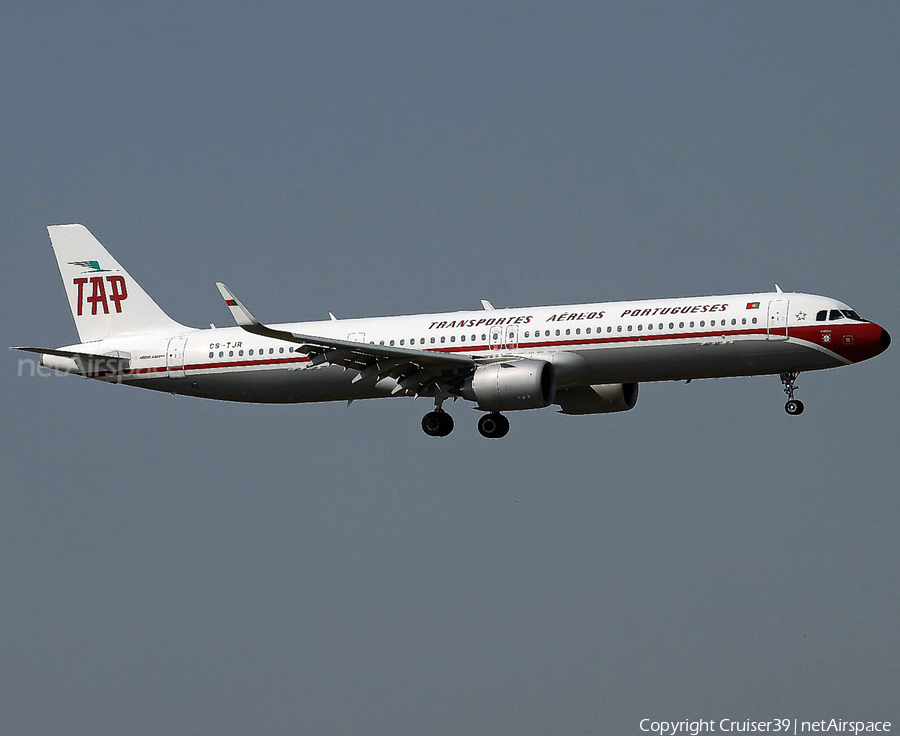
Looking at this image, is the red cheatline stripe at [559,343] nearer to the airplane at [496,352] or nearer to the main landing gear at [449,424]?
the airplane at [496,352]

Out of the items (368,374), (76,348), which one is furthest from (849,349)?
(76,348)

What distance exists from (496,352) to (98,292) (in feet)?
56.5

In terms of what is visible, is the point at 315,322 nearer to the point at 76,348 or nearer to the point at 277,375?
the point at 277,375

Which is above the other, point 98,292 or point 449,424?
point 98,292

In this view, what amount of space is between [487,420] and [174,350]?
11.7m

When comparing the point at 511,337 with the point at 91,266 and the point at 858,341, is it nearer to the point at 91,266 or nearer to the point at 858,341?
the point at 858,341

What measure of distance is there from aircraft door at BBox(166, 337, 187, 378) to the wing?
5.90 meters

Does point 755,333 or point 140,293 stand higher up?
point 140,293

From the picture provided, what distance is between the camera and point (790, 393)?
50188 mm

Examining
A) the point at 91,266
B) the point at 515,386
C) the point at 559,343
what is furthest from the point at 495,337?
the point at 91,266

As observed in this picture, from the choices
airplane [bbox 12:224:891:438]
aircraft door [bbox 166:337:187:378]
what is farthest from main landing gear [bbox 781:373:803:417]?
aircraft door [bbox 166:337:187:378]

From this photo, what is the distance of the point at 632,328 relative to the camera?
162 feet

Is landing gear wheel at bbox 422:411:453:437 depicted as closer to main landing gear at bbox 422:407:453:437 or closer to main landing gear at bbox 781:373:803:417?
main landing gear at bbox 422:407:453:437

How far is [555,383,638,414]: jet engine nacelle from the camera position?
5469 centimetres
